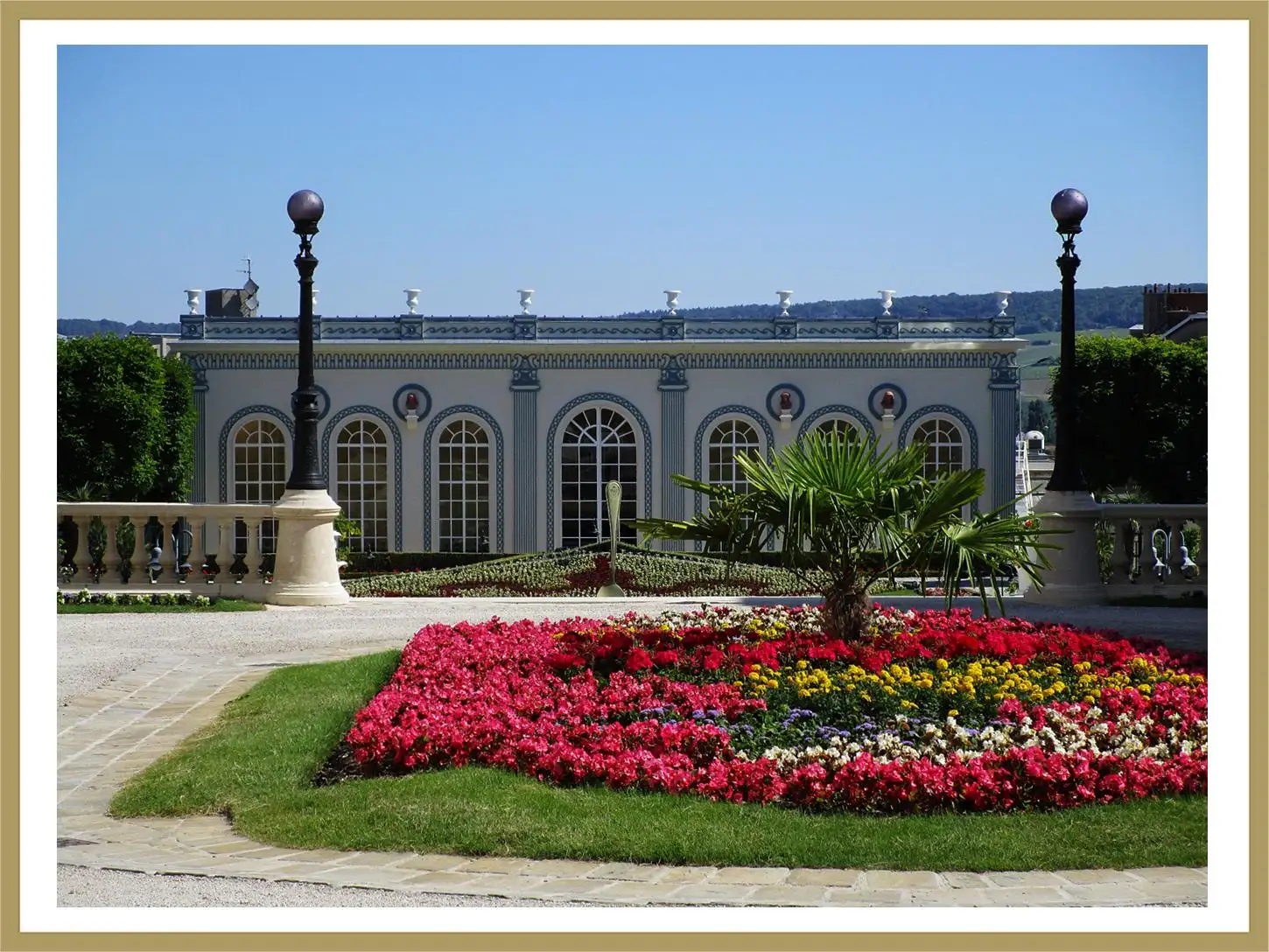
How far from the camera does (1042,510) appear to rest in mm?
15391

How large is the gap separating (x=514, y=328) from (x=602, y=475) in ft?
11.1

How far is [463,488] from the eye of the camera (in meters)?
29.5

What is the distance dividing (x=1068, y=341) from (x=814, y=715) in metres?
9.24

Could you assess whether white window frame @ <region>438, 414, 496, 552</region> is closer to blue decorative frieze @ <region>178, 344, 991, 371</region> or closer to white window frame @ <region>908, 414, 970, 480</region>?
blue decorative frieze @ <region>178, 344, 991, 371</region>

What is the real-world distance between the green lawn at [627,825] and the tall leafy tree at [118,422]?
69.5 ft

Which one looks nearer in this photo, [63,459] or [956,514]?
[956,514]

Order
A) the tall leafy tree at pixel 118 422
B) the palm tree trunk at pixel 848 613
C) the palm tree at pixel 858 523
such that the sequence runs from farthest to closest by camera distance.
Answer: the tall leafy tree at pixel 118 422 < the palm tree trunk at pixel 848 613 < the palm tree at pixel 858 523

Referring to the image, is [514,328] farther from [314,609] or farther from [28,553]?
[28,553]

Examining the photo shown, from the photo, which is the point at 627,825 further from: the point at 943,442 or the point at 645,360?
the point at 943,442

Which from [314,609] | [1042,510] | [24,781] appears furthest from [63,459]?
[24,781]

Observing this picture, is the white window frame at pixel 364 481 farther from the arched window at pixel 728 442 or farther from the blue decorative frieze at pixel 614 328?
the arched window at pixel 728 442

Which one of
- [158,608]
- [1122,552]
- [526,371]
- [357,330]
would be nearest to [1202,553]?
[1122,552]

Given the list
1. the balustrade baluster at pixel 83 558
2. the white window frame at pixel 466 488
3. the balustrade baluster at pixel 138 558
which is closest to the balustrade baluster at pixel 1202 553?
the balustrade baluster at pixel 138 558

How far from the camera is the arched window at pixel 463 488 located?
29422 mm
